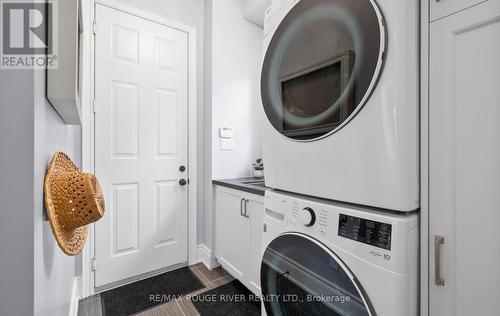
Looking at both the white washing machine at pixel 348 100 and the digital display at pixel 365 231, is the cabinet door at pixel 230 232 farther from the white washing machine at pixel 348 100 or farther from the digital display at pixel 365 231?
the digital display at pixel 365 231

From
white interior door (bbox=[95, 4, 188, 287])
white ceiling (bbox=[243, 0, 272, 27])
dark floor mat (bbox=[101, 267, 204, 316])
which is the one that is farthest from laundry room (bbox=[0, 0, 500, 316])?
white ceiling (bbox=[243, 0, 272, 27])

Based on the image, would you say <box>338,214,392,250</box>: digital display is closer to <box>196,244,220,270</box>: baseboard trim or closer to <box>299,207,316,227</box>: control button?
<box>299,207,316,227</box>: control button

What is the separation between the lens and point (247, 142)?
2.35 m

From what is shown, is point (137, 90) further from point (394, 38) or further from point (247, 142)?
point (394, 38)

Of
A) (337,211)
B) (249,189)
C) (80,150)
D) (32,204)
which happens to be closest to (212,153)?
(249,189)

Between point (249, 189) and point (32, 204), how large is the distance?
120cm

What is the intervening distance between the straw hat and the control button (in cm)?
71

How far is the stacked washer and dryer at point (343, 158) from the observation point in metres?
0.63

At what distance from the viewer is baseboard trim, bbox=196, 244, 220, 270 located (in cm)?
208

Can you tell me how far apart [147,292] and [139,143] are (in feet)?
4.02

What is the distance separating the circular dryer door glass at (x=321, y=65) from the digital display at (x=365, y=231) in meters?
0.32

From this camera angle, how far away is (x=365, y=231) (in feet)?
2.28

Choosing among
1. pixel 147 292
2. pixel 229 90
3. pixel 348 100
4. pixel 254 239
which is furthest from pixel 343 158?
pixel 147 292

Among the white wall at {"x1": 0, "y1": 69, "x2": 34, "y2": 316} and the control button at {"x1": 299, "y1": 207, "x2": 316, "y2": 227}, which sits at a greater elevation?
the white wall at {"x1": 0, "y1": 69, "x2": 34, "y2": 316}
